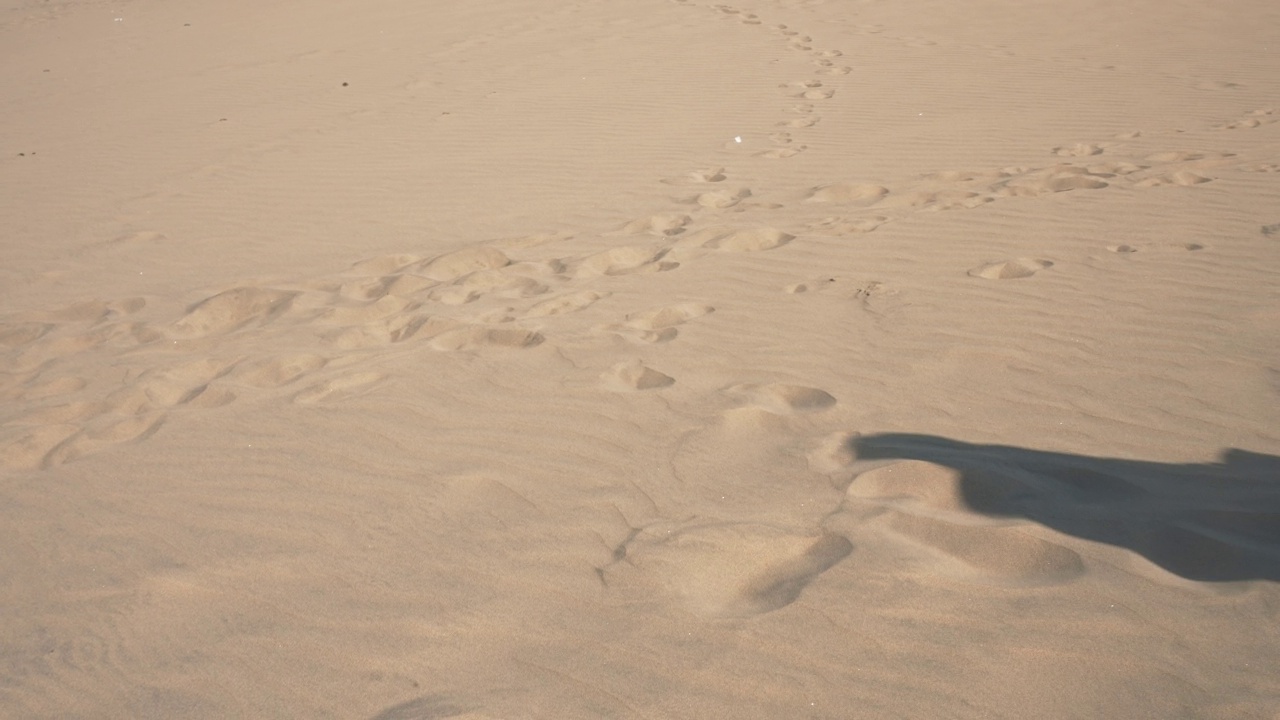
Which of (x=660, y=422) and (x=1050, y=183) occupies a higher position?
(x=1050, y=183)

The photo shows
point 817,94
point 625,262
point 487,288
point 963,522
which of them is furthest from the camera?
point 817,94

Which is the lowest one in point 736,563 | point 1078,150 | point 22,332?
point 22,332

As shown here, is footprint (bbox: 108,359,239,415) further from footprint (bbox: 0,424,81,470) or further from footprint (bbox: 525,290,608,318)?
footprint (bbox: 525,290,608,318)

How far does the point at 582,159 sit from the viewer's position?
6906 mm

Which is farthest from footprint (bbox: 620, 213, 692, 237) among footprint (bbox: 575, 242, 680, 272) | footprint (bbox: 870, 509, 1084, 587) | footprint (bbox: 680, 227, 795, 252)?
footprint (bbox: 870, 509, 1084, 587)

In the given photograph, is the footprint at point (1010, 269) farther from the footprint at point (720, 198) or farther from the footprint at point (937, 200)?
the footprint at point (720, 198)

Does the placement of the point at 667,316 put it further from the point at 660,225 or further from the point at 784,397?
the point at 660,225

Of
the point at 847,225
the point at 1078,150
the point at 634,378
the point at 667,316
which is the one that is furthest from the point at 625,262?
the point at 1078,150

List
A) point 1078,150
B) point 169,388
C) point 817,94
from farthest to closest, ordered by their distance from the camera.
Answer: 1. point 817,94
2. point 1078,150
3. point 169,388

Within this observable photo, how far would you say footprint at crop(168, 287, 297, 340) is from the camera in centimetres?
421

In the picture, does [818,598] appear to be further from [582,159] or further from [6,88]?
[6,88]

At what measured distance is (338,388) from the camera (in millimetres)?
3496

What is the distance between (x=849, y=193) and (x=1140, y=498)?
11.4ft

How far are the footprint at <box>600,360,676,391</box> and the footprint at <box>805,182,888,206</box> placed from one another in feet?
8.27
